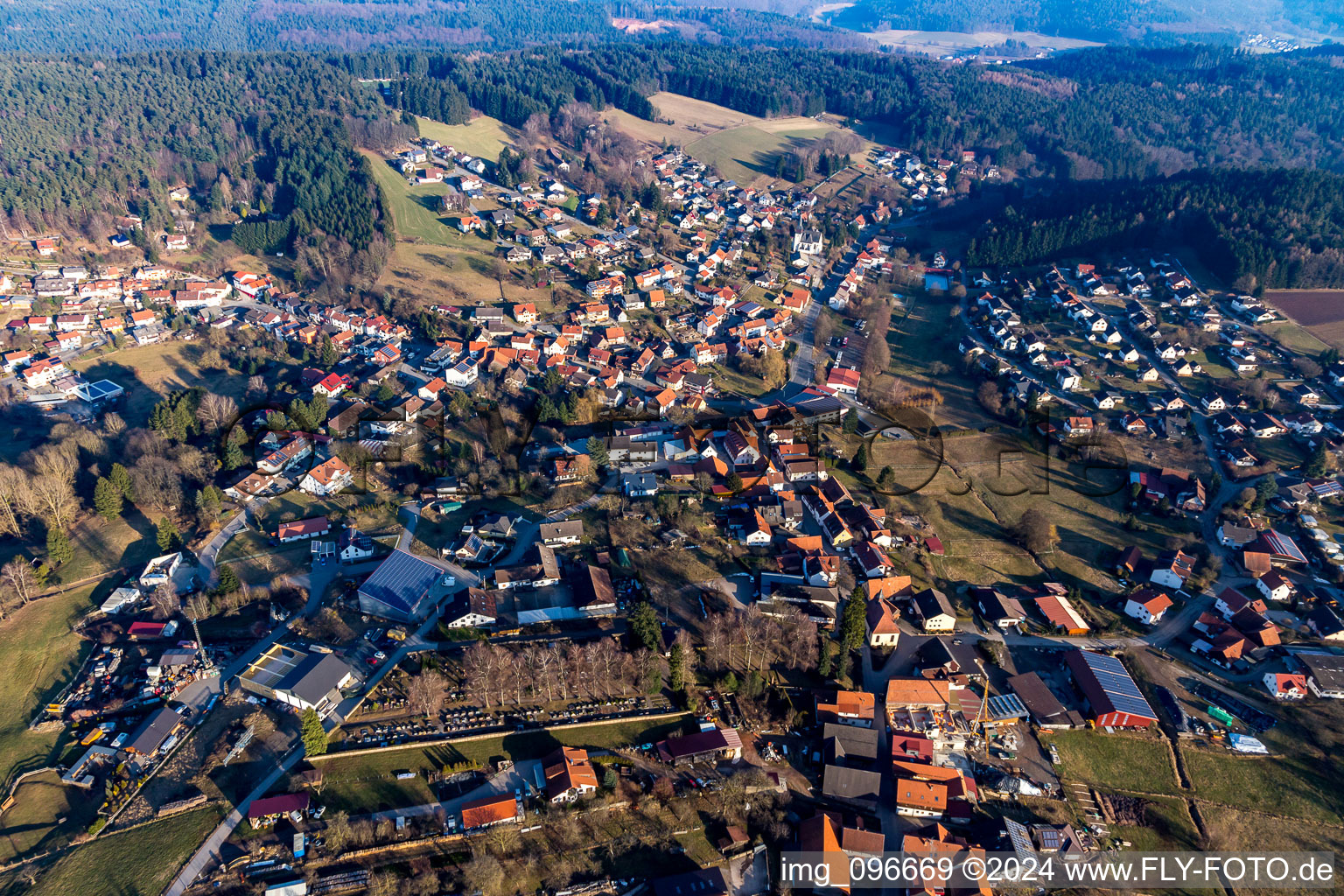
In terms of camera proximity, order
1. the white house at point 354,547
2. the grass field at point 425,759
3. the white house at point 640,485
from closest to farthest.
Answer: the grass field at point 425,759, the white house at point 354,547, the white house at point 640,485

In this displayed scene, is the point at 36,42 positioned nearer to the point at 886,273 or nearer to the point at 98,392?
the point at 98,392

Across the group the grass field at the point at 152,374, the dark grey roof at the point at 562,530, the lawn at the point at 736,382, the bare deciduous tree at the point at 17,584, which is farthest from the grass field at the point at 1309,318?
the bare deciduous tree at the point at 17,584

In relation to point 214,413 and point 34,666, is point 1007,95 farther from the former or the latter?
point 34,666

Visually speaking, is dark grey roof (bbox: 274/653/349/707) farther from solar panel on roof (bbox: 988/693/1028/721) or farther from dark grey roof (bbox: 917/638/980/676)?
solar panel on roof (bbox: 988/693/1028/721)

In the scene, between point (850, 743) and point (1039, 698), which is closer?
point (850, 743)

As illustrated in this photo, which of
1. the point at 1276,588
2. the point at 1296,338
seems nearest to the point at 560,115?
the point at 1296,338

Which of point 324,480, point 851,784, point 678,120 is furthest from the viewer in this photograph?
point 678,120

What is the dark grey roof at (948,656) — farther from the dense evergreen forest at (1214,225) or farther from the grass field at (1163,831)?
the dense evergreen forest at (1214,225)

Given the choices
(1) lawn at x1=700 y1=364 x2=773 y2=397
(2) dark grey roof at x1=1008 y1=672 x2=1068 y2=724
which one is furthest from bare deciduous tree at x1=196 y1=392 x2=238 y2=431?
(2) dark grey roof at x1=1008 y1=672 x2=1068 y2=724
